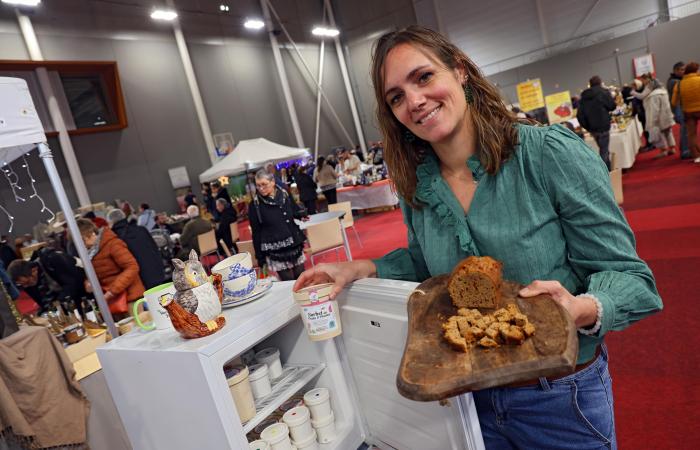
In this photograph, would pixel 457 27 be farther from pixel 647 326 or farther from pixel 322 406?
pixel 322 406

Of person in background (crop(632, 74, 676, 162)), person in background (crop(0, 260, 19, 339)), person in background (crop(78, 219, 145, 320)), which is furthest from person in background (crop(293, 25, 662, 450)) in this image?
person in background (crop(632, 74, 676, 162))

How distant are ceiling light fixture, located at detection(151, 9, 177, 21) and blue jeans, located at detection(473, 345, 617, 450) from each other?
14470mm

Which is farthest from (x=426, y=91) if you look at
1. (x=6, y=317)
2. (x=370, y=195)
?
(x=370, y=195)

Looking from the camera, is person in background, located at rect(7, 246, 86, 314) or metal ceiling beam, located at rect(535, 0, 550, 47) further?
metal ceiling beam, located at rect(535, 0, 550, 47)

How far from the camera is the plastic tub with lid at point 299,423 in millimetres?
1523

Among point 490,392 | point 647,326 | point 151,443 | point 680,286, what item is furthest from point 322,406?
Result: point 680,286

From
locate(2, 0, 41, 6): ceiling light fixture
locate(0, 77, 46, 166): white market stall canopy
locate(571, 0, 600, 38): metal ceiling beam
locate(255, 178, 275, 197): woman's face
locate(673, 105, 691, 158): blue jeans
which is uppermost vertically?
locate(2, 0, 41, 6): ceiling light fixture

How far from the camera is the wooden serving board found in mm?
743

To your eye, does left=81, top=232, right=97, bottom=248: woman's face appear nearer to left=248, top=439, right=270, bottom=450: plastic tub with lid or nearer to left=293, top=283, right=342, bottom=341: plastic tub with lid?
left=248, top=439, right=270, bottom=450: plastic tub with lid

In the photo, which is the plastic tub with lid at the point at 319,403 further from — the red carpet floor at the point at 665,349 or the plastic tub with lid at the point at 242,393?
the red carpet floor at the point at 665,349

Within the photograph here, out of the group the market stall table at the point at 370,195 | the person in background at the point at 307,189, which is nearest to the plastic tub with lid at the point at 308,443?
the person in background at the point at 307,189

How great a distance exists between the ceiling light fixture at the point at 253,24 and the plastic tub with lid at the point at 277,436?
16.6m

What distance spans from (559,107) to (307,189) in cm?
649

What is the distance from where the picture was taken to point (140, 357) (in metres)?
1.31
